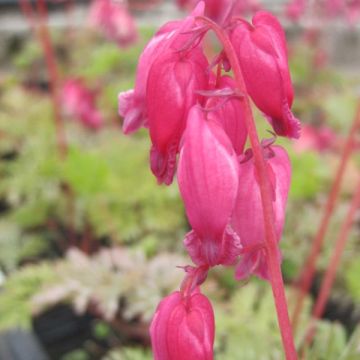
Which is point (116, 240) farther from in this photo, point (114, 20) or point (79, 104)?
point (114, 20)

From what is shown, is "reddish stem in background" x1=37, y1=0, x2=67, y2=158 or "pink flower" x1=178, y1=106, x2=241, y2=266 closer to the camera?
"pink flower" x1=178, y1=106, x2=241, y2=266

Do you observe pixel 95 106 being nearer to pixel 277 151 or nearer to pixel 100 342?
pixel 100 342

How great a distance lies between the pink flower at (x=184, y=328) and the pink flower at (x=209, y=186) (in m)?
0.05

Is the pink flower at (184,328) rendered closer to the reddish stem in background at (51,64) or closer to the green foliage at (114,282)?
the green foliage at (114,282)

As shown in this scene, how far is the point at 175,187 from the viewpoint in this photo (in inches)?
64.7

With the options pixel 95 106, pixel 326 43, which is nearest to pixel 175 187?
pixel 95 106

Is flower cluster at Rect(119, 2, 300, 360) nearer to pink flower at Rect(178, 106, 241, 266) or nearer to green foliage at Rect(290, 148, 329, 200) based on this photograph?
pink flower at Rect(178, 106, 241, 266)

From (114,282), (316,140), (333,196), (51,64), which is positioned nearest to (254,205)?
(333,196)

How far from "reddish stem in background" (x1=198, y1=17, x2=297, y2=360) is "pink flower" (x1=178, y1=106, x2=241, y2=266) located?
0.07 ft

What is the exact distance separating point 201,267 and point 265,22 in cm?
21

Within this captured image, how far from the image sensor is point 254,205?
0.54 meters

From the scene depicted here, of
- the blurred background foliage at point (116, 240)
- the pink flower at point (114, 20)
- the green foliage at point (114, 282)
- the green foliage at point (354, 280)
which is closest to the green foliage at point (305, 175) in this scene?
the blurred background foliage at point (116, 240)

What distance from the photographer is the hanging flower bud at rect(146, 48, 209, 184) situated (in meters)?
0.50

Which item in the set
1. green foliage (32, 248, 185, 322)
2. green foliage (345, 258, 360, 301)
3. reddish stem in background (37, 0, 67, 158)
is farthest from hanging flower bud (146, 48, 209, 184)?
reddish stem in background (37, 0, 67, 158)
